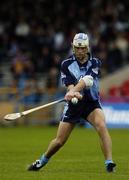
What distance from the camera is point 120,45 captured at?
31797 mm

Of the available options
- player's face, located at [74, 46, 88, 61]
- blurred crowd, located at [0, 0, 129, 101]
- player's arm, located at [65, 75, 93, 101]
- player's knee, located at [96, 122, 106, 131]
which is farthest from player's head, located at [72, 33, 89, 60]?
blurred crowd, located at [0, 0, 129, 101]

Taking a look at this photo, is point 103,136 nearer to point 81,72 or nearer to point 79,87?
point 79,87

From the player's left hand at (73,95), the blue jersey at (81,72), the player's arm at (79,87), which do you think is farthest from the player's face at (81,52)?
the player's left hand at (73,95)

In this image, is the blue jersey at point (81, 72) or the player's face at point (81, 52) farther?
the blue jersey at point (81, 72)

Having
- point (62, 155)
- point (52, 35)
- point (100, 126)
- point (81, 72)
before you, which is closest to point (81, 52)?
point (81, 72)

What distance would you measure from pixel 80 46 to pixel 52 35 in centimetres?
1858

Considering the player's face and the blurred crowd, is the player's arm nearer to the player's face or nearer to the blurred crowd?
the player's face

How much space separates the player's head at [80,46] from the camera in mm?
13281

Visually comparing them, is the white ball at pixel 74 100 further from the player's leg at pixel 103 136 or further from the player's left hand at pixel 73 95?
the player's leg at pixel 103 136

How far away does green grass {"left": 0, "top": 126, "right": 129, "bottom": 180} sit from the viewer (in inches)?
516

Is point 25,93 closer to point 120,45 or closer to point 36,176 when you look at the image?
point 120,45

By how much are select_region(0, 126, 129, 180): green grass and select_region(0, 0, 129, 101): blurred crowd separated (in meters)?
3.08

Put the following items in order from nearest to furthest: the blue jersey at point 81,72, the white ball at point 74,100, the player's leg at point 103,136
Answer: the white ball at point 74,100
the player's leg at point 103,136
the blue jersey at point 81,72

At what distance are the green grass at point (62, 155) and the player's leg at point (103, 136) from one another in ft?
0.66
